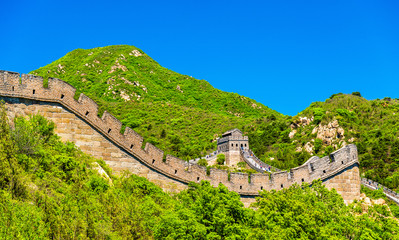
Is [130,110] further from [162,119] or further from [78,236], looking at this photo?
[78,236]

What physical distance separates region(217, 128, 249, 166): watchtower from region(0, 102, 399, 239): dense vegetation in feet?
157

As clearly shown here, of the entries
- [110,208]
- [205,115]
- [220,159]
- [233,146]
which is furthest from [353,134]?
[110,208]

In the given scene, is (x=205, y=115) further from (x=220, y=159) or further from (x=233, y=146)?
(x=220, y=159)

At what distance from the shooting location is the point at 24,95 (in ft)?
45.6

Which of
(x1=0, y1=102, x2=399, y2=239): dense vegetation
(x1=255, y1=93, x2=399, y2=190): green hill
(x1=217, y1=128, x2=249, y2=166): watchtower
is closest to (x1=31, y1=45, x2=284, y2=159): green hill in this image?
(x1=217, y1=128, x2=249, y2=166): watchtower

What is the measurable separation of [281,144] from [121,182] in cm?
5777

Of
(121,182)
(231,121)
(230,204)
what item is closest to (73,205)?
(230,204)

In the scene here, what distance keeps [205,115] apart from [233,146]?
31.3 m

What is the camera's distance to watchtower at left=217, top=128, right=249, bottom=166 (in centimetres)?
6269

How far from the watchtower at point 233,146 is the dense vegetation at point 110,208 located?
47.8 metres

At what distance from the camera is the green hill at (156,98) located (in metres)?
80.8

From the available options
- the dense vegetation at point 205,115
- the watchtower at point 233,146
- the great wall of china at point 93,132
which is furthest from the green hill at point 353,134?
the great wall of china at point 93,132

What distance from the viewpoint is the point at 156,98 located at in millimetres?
108812

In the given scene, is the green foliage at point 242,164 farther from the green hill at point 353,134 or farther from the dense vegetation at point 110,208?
the dense vegetation at point 110,208
